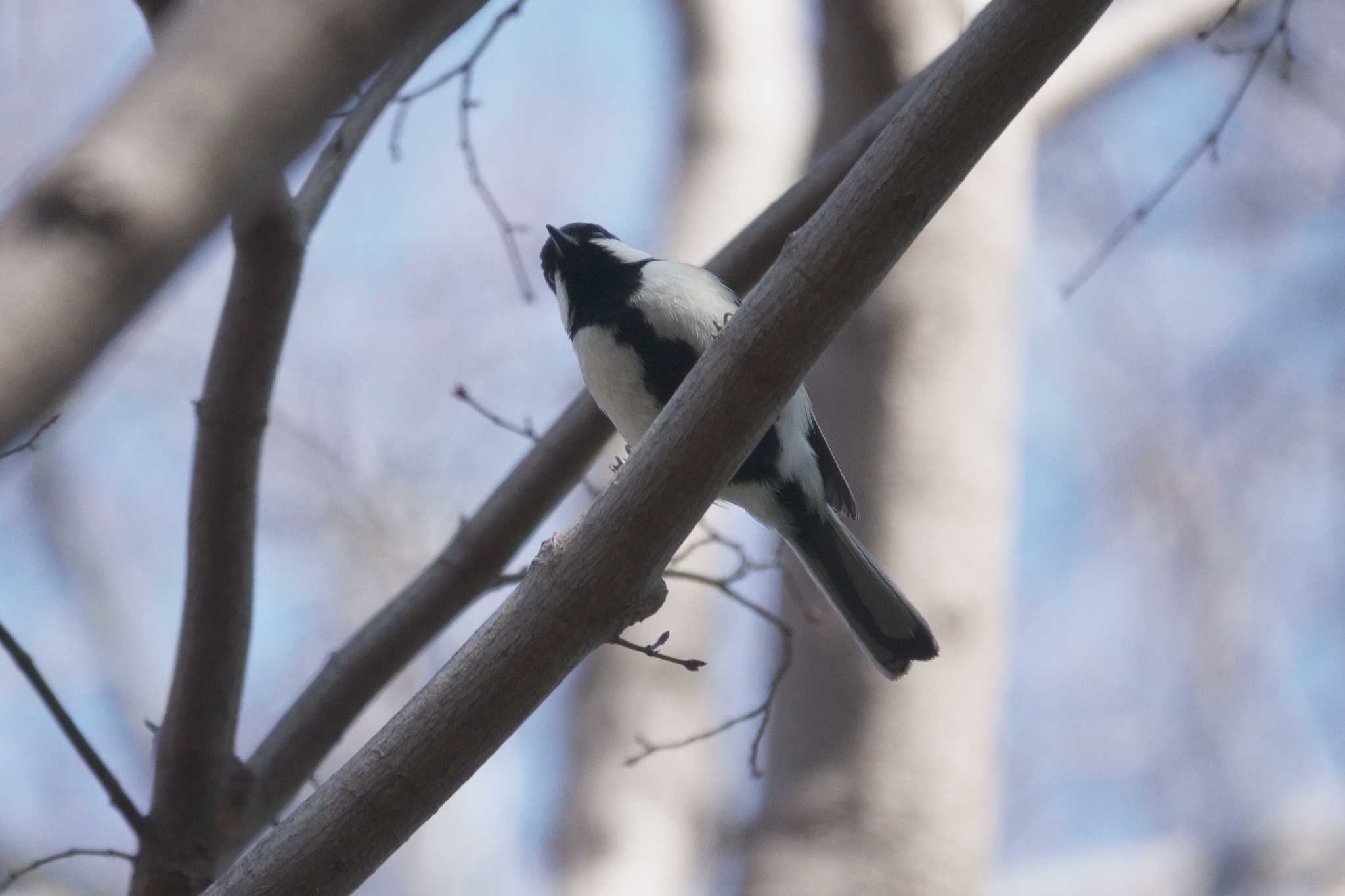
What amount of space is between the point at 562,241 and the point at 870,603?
115 centimetres

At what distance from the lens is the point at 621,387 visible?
2535mm

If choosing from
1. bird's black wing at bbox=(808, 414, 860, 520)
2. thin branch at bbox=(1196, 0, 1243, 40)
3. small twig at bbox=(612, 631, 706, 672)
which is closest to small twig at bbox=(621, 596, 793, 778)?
bird's black wing at bbox=(808, 414, 860, 520)

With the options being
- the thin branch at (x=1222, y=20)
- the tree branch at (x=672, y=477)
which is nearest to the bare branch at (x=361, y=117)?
the tree branch at (x=672, y=477)

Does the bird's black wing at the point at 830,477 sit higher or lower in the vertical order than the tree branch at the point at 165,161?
lower

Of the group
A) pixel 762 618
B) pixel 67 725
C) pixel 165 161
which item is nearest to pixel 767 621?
pixel 762 618

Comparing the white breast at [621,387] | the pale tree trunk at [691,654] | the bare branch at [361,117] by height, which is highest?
the bare branch at [361,117]

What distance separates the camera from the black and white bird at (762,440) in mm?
2549

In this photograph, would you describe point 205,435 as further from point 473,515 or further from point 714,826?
point 714,826

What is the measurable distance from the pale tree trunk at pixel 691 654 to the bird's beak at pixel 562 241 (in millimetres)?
1360

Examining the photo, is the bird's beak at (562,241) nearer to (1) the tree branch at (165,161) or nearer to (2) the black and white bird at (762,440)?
(2) the black and white bird at (762,440)

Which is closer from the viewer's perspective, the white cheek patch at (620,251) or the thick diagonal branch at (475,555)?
the thick diagonal branch at (475,555)

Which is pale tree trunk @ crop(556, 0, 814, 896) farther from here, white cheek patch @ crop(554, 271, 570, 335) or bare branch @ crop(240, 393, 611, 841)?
bare branch @ crop(240, 393, 611, 841)

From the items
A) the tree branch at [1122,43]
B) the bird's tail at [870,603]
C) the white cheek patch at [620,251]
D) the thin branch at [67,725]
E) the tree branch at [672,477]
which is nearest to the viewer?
the tree branch at [672,477]

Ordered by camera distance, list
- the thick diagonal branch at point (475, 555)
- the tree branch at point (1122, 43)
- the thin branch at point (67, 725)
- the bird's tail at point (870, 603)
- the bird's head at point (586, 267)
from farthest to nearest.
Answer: the tree branch at point (1122, 43), the bird's head at point (586, 267), the bird's tail at point (870, 603), the thick diagonal branch at point (475, 555), the thin branch at point (67, 725)
